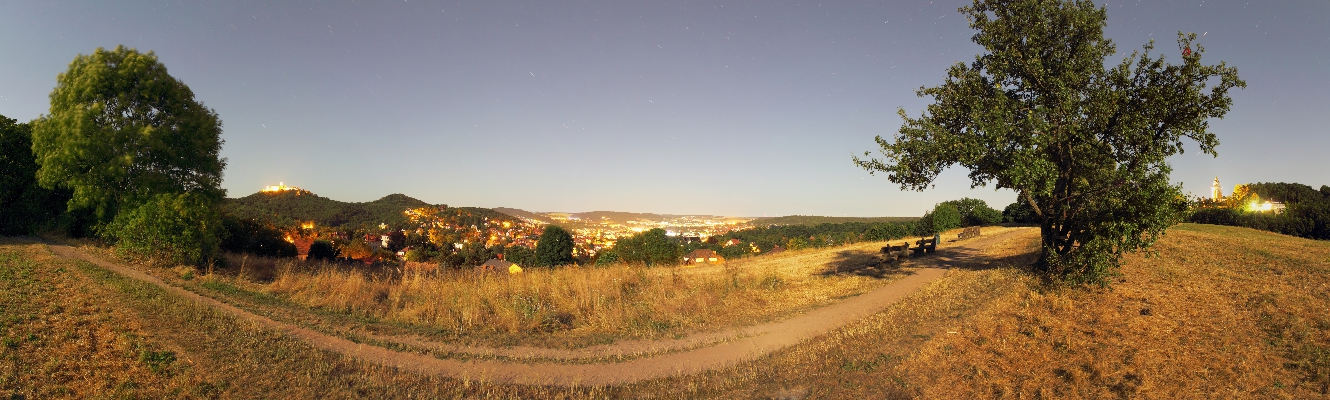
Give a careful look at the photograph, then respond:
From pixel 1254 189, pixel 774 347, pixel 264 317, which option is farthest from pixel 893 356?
pixel 1254 189

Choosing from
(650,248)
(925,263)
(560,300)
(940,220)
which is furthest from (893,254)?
(940,220)

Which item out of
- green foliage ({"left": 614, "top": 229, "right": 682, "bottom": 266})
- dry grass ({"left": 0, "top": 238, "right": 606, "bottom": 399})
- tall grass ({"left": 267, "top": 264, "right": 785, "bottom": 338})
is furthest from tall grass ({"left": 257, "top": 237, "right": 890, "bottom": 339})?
green foliage ({"left": 614, "top": 229, "right": 682, "bottom": 266})

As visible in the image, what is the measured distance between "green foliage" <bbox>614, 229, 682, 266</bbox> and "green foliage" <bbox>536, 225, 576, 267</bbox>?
4744 millimetres

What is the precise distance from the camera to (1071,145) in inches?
474

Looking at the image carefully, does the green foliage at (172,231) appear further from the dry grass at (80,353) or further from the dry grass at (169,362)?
the dry grass at (169,362)

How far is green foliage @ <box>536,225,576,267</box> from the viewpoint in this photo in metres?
43.6

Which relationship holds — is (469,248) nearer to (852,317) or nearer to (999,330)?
(852,317)

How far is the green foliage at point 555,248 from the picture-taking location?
143 feet

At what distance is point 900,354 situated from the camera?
8.72 m

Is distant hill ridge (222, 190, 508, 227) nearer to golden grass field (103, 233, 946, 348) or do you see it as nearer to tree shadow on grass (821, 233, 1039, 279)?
golden grass field (103, 233, 946, 348)

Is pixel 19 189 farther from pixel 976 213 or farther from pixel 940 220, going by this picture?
pixel 976 213

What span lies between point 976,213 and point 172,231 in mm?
78370

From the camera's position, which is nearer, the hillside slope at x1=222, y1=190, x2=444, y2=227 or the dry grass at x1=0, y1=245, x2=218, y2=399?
the dry grass at x1=0, y1=245, x2=218, y2=399

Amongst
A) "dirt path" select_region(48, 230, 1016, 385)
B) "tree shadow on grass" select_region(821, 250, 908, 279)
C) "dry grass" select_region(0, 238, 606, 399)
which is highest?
"tree shadow on grass" select_region(821, 250, 908, 279)
